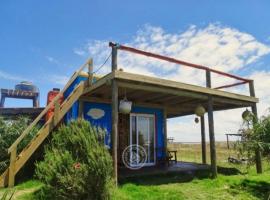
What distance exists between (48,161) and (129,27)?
15.7 feet

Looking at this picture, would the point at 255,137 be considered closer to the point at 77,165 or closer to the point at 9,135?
the point at 77,165

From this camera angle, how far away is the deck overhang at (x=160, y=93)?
294 inches

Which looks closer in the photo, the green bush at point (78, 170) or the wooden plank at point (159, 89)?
the green bush at point (78, 170)

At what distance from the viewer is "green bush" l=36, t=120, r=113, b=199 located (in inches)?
206

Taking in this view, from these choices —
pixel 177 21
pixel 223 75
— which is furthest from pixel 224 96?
pixel 177 21

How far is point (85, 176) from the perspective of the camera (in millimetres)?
5305

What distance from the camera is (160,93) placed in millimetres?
9180

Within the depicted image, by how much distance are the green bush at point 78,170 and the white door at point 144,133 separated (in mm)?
4853

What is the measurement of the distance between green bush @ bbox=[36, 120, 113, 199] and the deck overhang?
206 cm

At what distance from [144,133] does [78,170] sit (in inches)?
230

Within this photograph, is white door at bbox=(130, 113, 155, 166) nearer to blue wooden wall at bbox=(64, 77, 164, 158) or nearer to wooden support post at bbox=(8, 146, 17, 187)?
blue wooden wall at bbox=(64, 77, 164, 158)

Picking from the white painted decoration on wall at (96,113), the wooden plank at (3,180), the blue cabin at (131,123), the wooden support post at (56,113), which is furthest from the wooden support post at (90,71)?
the wooden plank at (3,180)

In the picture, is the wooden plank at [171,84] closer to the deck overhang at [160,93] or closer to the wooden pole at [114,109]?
the deck overhang at [160,93]

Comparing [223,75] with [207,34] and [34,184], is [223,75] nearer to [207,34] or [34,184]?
[207,34]
